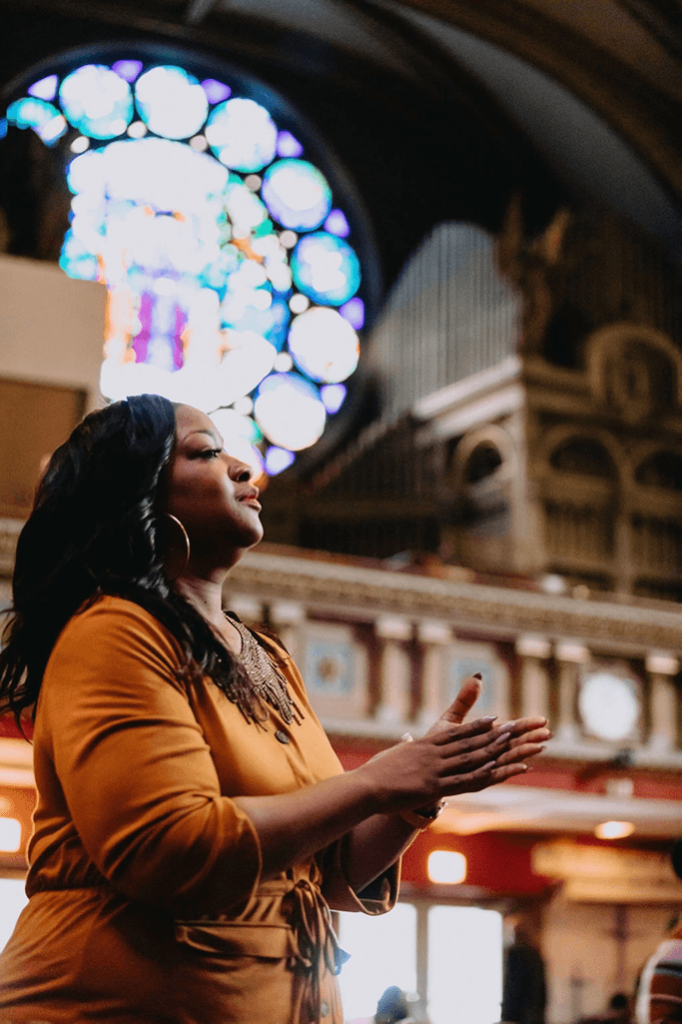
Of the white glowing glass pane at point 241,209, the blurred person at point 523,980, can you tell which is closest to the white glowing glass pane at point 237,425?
the white glowing glass pane at point 241,209

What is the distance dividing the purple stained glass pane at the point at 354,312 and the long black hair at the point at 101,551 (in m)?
10.6

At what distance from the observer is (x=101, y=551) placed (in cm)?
125

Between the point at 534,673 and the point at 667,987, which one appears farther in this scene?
the point at 534,673

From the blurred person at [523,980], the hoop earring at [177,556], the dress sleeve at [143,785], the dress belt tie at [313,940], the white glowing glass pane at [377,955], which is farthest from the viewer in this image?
the white glowing glass pane at [377,955]

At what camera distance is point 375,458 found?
34.7ft

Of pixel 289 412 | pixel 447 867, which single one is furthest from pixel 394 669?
pixel 289 412

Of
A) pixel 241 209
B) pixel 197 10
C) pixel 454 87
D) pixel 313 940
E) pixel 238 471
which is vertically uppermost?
pixel 197 10

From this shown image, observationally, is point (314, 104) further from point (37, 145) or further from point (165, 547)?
point (165, 547)

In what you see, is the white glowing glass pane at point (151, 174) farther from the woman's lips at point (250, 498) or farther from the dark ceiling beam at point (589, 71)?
the woman's lips at point (250, 498)

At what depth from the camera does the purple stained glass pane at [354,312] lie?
11.8 metres

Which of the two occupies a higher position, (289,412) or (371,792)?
(289,412)

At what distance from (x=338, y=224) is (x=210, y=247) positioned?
1531mm

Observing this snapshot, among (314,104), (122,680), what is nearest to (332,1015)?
(122,680)

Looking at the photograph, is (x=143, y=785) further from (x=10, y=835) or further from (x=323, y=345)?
(x=323, y=345)
